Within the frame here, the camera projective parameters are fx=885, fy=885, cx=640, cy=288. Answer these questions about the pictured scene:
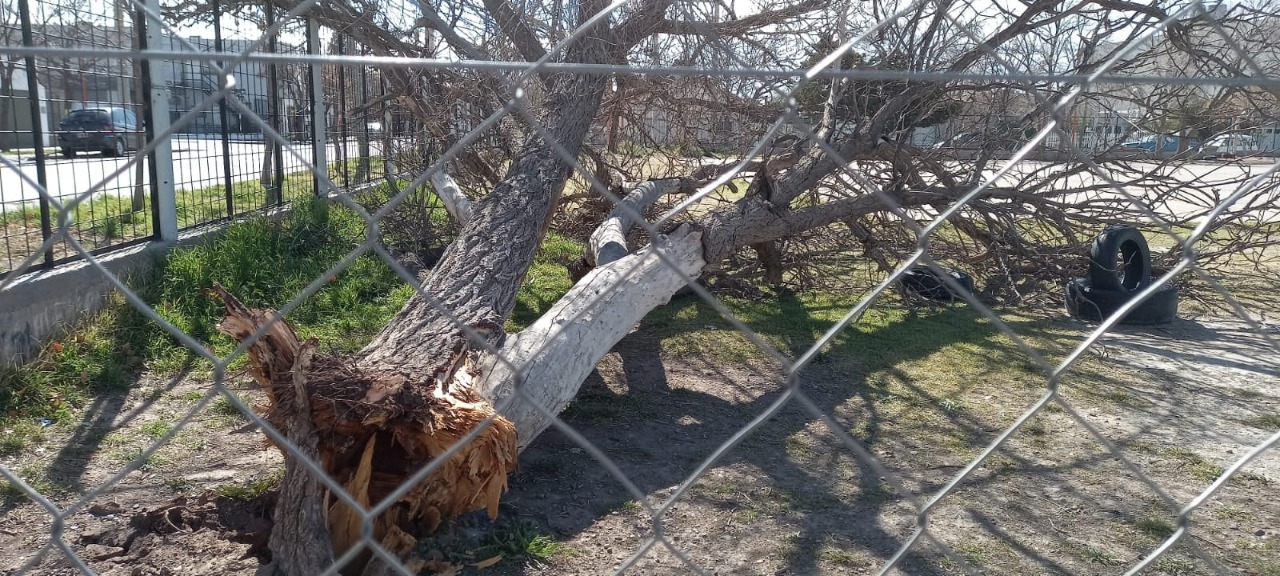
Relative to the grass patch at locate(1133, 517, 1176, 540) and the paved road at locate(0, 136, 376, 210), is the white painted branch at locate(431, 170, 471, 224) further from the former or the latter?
the grass patch at locate(1133, 517, 1176, 540)

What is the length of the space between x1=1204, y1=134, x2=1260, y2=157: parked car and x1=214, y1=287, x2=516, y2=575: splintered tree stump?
4450 mm

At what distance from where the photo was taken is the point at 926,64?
4.87 m

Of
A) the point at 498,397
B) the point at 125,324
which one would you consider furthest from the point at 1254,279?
the point at 125,324

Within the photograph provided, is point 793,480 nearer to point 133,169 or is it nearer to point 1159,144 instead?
point 1159,144

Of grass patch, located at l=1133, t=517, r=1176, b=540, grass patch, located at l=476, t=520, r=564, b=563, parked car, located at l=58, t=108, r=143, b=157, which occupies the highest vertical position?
parked car, located at l=58, t=108, r=143, b=157

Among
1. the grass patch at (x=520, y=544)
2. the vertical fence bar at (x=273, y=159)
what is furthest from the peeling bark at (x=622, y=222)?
the vertical fence bar at (x=273, y=159)

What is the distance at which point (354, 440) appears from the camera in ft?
7.91

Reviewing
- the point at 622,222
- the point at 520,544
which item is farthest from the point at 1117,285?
the point at 520,544

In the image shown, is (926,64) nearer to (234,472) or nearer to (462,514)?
(462,514)

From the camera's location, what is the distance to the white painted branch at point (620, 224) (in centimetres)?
417

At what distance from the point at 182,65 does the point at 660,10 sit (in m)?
3.39

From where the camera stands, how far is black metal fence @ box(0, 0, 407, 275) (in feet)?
14.7

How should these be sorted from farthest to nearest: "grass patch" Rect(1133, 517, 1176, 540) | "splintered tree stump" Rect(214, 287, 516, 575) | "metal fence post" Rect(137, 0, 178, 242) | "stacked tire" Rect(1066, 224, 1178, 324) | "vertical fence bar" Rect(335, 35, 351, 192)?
"vertical fence bar" Rect(335, 35, 351, 192)
"stacked tire" Rect(1066, 224, 1178, 324)
"metal fence post" Rect(137, 0, 178, 242)
"grass patch" Rect(1133, 517, 1176, 540)
"splintered tree stump" Rect(214, 287, 516, 575)

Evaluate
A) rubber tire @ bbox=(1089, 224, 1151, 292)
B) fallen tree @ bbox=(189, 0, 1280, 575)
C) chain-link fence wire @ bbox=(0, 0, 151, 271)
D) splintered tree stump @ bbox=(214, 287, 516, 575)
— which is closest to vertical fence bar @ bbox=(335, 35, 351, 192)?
fallen tree @ bbox=(189, 0, 1280, 575)
